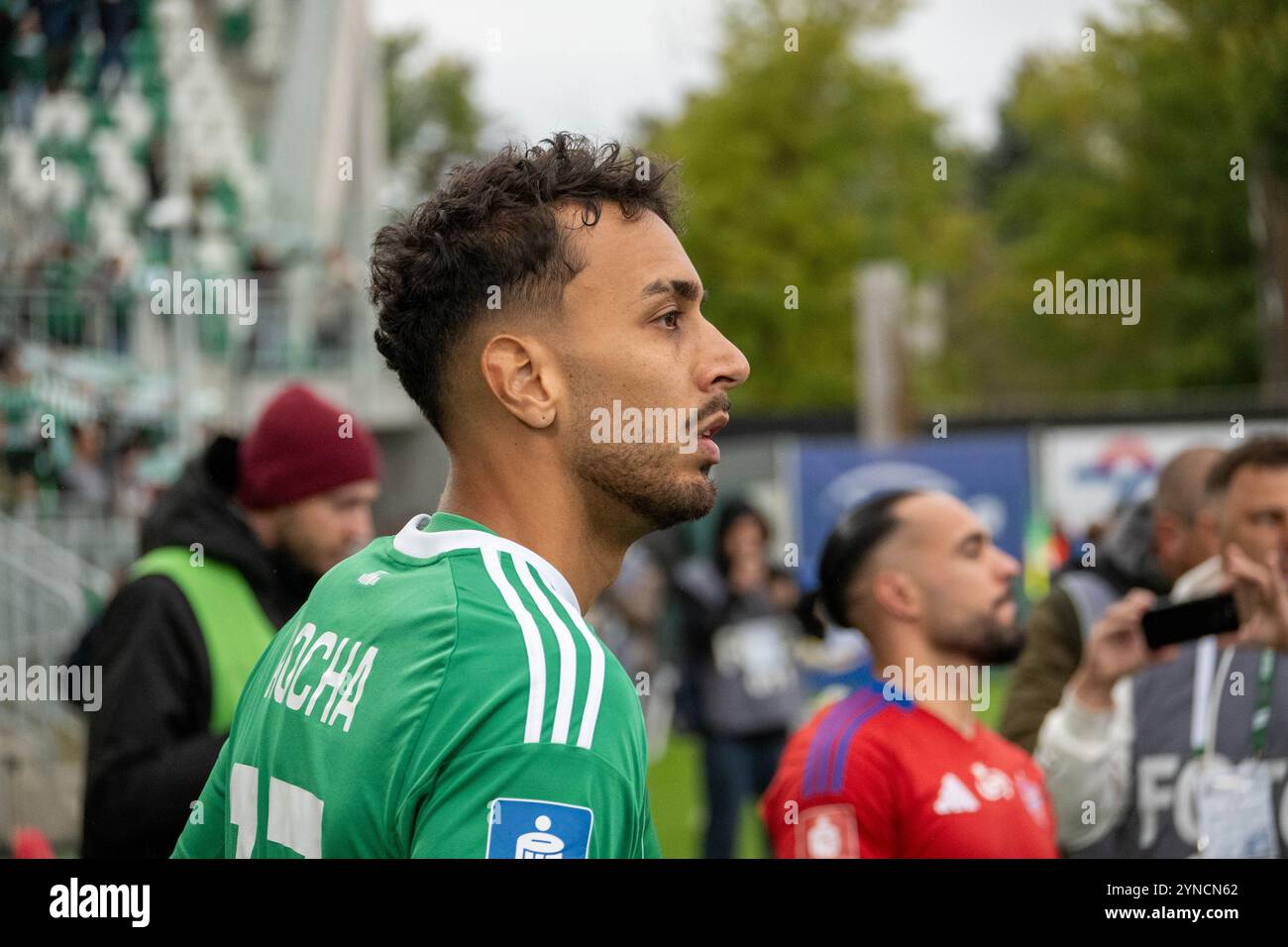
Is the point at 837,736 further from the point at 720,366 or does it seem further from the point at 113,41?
the point at 113,41

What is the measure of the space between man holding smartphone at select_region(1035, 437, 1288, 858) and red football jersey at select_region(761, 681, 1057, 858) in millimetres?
440

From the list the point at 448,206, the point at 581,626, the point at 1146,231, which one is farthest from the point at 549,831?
the point at 1146,231

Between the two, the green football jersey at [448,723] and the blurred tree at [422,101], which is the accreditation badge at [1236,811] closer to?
the green football jersey at [448,723]

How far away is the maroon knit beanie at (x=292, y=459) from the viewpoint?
12.3 ft

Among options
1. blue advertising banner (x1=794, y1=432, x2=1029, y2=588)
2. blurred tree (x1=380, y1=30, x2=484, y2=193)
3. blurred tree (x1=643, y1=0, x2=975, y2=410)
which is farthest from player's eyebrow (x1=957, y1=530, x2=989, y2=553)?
blurred tree (x1=380, y1=30, x2=484, y2=193)

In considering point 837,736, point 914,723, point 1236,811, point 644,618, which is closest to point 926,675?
point 914,723

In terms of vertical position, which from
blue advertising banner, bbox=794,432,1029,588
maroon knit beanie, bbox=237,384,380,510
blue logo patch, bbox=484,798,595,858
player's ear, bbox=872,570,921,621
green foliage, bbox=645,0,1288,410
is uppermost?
green foliage, bbox=645,0,1288,410

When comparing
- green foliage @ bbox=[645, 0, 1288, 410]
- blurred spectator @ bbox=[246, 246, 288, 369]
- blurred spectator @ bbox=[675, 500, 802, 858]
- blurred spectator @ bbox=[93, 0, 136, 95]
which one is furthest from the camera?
green foliage @ bbox=[645, 0, 1288, 410]

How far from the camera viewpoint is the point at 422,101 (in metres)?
45.7

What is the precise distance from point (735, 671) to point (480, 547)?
6149 mm

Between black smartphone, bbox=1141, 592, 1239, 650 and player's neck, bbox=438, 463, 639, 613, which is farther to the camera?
black smartphone, bbox=1141, 592, 1239, 650

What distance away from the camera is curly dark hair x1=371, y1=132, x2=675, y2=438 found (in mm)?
1963

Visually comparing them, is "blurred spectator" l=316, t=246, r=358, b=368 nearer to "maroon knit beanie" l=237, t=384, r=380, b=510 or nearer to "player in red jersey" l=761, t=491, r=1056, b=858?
"maroon knit beanie" l=237, t=384, r=380, b=510

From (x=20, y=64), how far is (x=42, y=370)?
4012 mm
